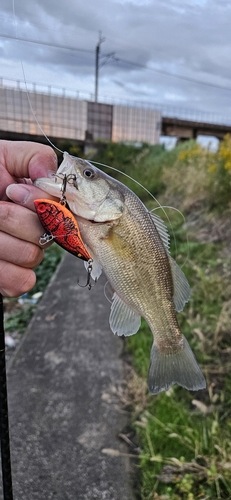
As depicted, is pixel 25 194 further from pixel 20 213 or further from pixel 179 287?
pixel 179 287

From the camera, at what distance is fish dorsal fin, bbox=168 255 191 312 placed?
1.32 metres

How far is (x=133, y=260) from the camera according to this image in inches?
49.4

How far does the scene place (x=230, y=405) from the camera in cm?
257

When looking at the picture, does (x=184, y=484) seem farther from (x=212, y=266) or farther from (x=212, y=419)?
(x=212, y=266)

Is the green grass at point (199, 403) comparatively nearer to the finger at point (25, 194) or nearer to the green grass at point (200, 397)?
the green grass at point (200, 397)

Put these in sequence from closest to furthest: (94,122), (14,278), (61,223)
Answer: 1. (61,223)
2. (14,278)
3. (94,122)

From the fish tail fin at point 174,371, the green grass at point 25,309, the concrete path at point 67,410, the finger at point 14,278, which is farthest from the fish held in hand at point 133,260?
the green grass at point 25,309

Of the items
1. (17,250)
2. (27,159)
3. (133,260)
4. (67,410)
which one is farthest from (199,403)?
(27,159)

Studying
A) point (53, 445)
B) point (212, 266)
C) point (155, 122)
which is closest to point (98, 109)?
point (155, 122)

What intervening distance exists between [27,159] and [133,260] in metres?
0.46

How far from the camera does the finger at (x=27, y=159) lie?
4.32 feet

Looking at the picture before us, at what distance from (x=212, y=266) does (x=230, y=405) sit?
1.86 metres

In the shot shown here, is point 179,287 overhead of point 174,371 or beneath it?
overhead

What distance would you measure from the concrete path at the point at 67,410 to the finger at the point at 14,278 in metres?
1.33
